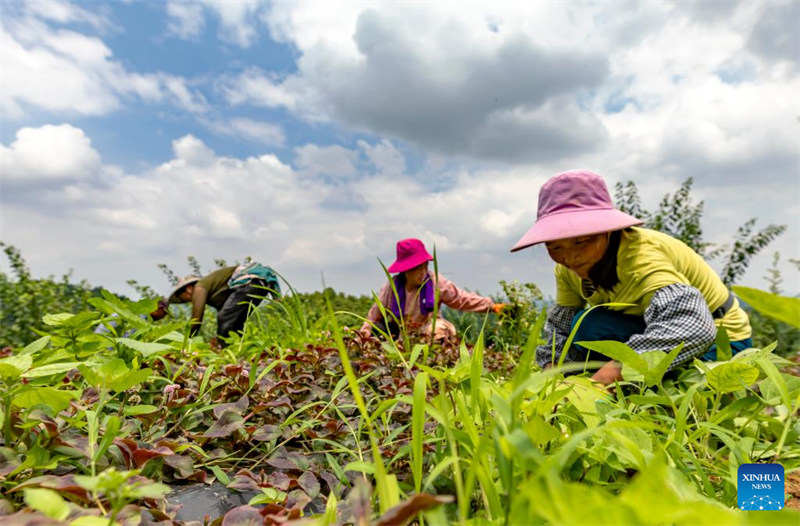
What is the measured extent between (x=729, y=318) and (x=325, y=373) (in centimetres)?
203

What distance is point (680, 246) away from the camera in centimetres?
→ 259

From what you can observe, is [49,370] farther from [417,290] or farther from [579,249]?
[417,290]

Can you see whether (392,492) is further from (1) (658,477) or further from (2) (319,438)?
(2) (319,438)

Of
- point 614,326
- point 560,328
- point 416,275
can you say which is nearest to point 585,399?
point 614,326

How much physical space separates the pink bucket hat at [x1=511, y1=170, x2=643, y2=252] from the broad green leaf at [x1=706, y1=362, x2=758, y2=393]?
105cm

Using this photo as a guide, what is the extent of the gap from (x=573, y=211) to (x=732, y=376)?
1.26 meters

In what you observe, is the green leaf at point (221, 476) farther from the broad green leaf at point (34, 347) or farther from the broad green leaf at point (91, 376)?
the broad green leaf at point (34, 347)

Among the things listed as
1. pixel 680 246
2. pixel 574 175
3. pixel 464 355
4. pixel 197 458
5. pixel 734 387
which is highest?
pixel 574 175

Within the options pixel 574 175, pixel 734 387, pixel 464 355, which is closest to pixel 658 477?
pixel 464 355

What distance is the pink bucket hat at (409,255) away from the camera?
4.62 metres

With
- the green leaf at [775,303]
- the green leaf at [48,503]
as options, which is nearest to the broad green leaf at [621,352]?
the green leaf at [775,303]

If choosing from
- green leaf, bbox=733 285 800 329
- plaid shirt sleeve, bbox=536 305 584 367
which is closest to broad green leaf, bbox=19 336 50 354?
green leaf, bbox=733 285 800 329

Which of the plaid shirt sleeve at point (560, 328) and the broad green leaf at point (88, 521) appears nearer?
the broad green leaf at point (88, 521)

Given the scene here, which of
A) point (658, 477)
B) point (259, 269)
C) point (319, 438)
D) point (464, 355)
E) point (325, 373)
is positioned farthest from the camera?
point (259, 269)
